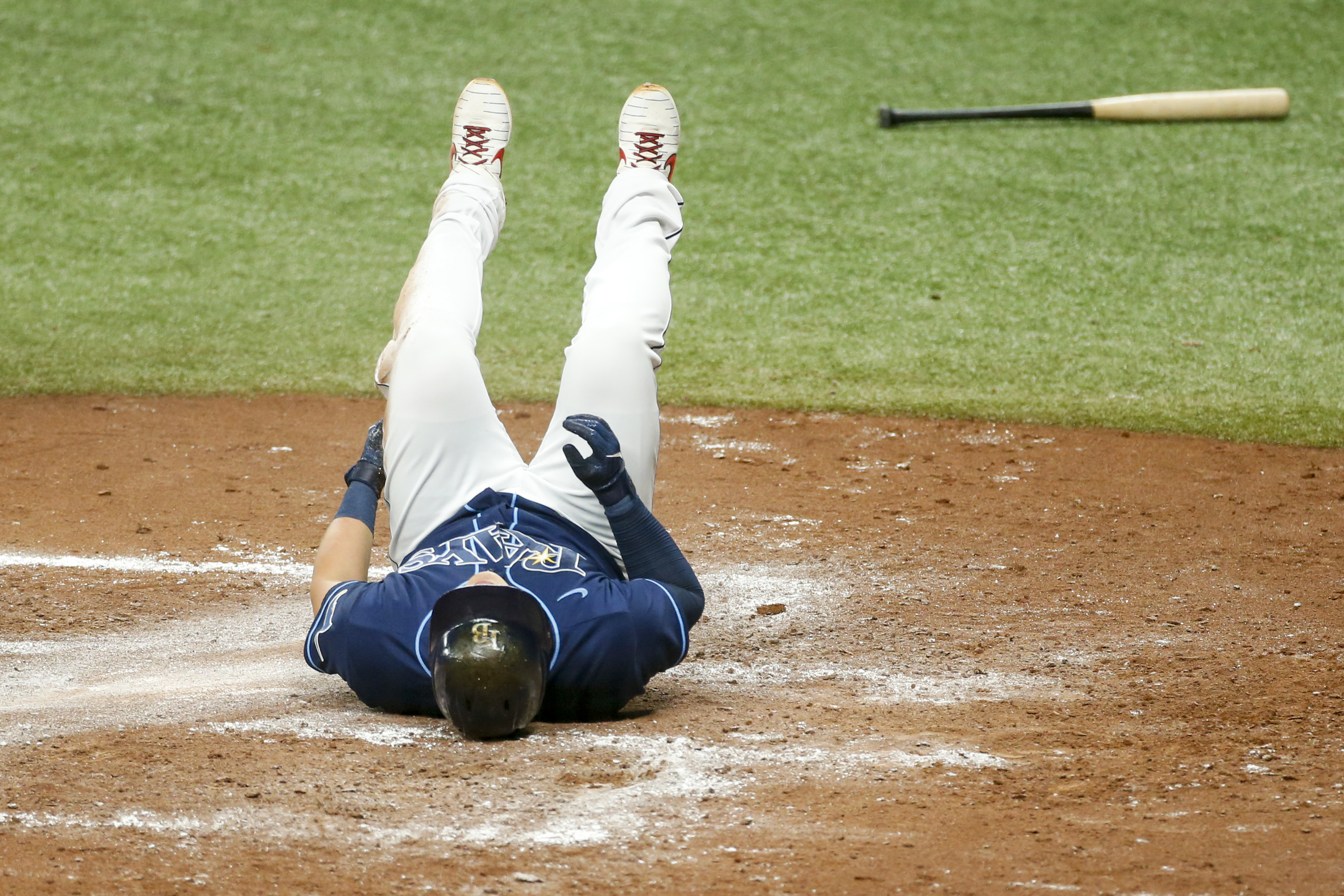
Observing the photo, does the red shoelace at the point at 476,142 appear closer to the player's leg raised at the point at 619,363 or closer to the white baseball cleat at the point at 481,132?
the white baseball cleat at the point at 481,132

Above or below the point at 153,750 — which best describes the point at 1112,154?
above

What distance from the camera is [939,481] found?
5164mm

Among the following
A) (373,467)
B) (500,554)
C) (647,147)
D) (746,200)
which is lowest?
(500,554)

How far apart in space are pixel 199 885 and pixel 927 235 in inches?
260

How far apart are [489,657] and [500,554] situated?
16.1 inches

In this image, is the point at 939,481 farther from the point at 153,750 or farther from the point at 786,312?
the point at 153,750

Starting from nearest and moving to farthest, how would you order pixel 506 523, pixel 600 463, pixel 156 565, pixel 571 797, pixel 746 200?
pixel 571 797, pixel 600 463, pixel 506 523, pixel 156 565, pixel 746 200

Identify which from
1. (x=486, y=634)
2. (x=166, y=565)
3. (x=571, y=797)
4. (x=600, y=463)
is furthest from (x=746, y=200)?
(x=571, y=797)

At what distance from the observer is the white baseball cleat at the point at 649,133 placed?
407 centimetres

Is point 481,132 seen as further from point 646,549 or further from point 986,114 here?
point 986,114

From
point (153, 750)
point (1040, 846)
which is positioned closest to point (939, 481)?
point (1040, 846)

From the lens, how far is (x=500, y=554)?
10.0ft

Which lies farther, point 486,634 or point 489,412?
point 489,412

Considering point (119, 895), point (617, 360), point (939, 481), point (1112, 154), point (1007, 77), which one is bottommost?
point (119, 895)
